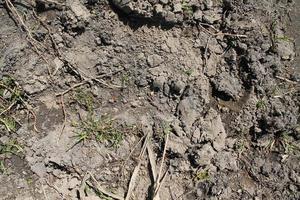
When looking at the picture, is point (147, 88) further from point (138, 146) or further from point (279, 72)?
point (279, 72)

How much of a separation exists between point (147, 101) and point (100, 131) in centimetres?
32

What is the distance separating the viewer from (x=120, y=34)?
2.74 meters

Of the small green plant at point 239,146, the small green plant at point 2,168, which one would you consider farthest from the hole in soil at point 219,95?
the small green plant at point 2,168

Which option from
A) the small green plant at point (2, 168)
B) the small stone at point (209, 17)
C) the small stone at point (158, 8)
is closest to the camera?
the small green plant at point (2, 168)

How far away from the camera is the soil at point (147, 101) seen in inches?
104

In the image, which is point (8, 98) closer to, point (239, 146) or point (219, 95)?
point (219, 95)

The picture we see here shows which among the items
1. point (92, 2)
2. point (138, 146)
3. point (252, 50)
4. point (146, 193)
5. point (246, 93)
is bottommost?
point (146, 193)

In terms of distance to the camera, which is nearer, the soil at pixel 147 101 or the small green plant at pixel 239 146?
the soil at pixel 147 101

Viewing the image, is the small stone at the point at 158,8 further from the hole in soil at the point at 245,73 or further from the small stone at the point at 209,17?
the hole in soil at the point at 245,73

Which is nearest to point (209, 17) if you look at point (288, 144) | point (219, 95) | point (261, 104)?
point (219, 95)

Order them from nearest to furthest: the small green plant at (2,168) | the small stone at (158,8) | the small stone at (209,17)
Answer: the small green plant at (2,168) → the small stone at (158,8) → the small stone at (209,17)

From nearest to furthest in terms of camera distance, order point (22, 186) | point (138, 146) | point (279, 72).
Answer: point (22, 186) → point (138, 146) → point (279, 72)

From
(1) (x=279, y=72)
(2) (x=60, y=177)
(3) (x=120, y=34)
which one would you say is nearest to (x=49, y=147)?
(2) (x=60, y=177)

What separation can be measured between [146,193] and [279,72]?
1087 mm
